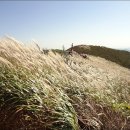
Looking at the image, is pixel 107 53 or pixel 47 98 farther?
pixel 107 53

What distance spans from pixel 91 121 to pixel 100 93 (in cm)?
135

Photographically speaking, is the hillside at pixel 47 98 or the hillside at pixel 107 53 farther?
the hillside at pixel 107 53

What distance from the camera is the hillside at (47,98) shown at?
4941 millimetres

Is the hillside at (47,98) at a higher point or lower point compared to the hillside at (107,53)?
higher

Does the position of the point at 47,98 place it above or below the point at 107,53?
above

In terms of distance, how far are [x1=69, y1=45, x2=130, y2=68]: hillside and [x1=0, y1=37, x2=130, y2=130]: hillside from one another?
97.3ft

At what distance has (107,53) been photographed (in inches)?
1486

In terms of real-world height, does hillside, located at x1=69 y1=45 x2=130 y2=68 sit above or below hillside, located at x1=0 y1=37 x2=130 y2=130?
below

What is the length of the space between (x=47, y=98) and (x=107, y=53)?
109 ft

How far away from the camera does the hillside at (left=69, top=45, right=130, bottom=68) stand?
36.6 metres

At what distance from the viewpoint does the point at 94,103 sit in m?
5.84

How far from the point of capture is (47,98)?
5172mm

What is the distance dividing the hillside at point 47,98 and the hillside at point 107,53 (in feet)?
97.3

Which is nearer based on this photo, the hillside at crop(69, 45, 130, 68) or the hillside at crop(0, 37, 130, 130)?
the hillside at crop(0, 37, 130, 130)
